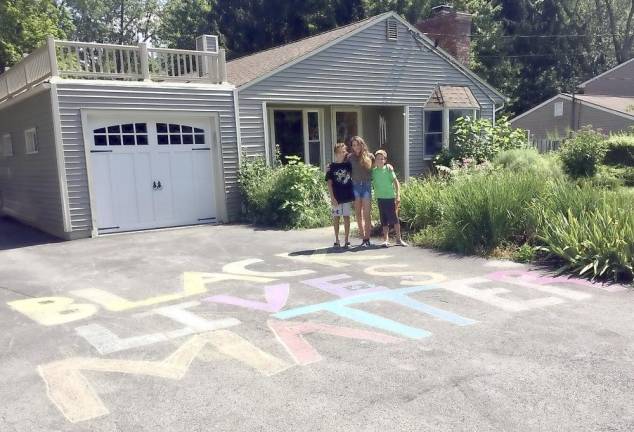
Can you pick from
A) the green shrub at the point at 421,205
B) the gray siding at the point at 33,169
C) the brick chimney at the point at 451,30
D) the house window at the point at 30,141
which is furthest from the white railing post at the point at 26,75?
the brick chimney at the point at 451,30

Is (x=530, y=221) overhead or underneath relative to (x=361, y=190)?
underneath

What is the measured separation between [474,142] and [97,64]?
34.4ft

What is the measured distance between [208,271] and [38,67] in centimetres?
690

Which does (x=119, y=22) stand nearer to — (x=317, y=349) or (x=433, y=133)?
(x=433, y=133)

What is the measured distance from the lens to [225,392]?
3879 millimetres

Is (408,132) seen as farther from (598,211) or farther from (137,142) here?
(598,211)

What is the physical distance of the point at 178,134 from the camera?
1249 centimetres

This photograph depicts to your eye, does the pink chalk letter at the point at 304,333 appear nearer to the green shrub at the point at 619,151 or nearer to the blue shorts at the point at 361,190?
the blue shorts at the point at 361,190

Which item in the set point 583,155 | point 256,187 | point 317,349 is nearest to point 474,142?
point 583,155

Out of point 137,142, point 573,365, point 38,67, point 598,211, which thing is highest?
point 38,67

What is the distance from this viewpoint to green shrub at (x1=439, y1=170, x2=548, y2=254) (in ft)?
28.1

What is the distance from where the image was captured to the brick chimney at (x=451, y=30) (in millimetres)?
19312

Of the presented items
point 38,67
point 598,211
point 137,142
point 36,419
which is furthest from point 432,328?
point 38,67

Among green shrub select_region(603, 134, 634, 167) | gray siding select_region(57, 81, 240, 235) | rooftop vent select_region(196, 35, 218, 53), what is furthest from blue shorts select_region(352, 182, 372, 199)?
green shrub select_region(603, 134, 634, 167)
